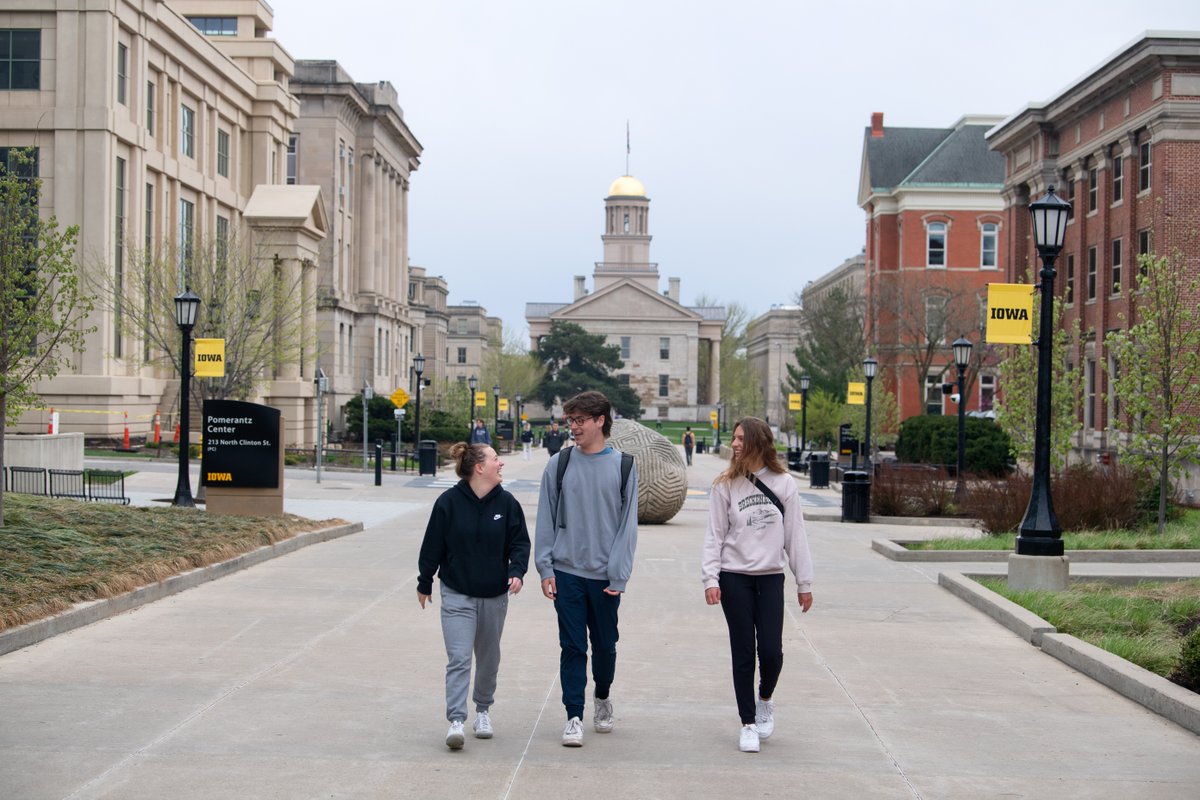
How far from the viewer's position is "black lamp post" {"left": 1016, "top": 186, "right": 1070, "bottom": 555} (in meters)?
14.1

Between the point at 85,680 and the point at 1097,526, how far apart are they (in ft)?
54.0

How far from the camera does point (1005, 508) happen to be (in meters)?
21.0

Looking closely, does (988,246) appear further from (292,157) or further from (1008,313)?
(1008,313)

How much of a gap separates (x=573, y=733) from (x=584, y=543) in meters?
1.00

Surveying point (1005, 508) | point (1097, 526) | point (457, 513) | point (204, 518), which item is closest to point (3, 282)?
point (204, 518)

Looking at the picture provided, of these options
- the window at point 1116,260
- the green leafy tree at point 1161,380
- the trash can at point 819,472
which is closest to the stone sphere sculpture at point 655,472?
the green leafy tree at point 1161,380

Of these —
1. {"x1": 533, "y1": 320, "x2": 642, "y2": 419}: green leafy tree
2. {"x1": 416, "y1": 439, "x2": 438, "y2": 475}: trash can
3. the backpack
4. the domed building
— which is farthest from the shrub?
the domed building

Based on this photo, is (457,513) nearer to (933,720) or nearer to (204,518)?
(933,720)

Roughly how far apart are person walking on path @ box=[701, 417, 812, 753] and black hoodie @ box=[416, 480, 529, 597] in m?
1.05

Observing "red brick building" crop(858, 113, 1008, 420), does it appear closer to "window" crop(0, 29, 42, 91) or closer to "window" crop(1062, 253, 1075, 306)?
"window" crop(1062, 253, 1075, 306)

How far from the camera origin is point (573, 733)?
24.6ft

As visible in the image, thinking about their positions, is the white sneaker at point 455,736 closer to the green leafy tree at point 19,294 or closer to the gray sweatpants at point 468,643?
the gray sweatpants at point 468,643

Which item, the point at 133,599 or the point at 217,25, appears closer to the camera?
the point at 133,599

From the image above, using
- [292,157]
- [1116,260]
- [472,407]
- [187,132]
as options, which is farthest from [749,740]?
[292,157]
